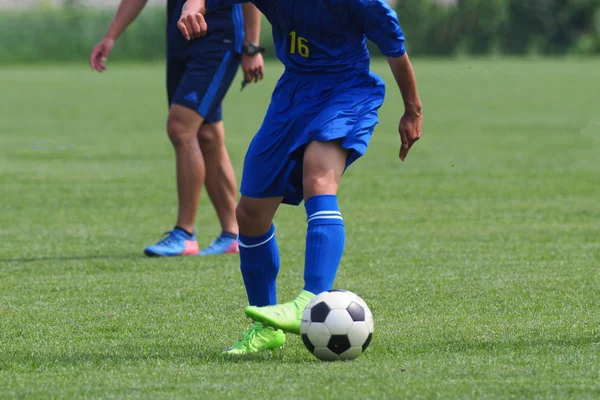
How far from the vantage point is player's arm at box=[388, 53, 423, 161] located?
466 cm

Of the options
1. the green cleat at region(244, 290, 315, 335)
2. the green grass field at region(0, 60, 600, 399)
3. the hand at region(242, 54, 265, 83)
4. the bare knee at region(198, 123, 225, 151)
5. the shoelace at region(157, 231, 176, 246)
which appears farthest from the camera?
the bare knee at region(198, 123, 225, 151)

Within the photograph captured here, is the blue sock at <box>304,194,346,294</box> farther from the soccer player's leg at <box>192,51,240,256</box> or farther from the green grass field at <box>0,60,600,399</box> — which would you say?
the soccer player's leg at <box>192,51,240,256</box>

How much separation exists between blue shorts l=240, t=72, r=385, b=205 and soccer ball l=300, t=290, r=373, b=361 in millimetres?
606

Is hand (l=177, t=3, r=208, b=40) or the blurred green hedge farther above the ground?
hand (l=177, t=3, r=208, b=40)

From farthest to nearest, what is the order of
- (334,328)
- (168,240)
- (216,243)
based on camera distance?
1. (216,243)
2. (168,240)
3. (334,328)

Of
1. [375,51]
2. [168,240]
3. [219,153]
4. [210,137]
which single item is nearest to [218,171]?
[219,153]

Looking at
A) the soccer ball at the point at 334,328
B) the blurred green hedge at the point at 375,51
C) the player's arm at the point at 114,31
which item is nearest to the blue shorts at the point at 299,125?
the soccer ball at the point at 334,328

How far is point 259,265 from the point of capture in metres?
4.89

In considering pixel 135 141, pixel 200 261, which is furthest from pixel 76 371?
pixel 135 141

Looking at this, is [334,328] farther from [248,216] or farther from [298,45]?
[298,45]

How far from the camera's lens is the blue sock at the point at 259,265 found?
4.89 metres

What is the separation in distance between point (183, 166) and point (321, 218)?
10.5ft

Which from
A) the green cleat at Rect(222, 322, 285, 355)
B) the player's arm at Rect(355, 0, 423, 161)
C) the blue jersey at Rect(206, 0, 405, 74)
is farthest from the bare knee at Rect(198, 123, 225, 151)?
the green cleat at Rect(222, 322, 285, 355)

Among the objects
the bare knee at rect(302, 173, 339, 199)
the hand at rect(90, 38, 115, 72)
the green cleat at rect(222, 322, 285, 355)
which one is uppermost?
the bare knee at rect(302, 173, 339, 199)
